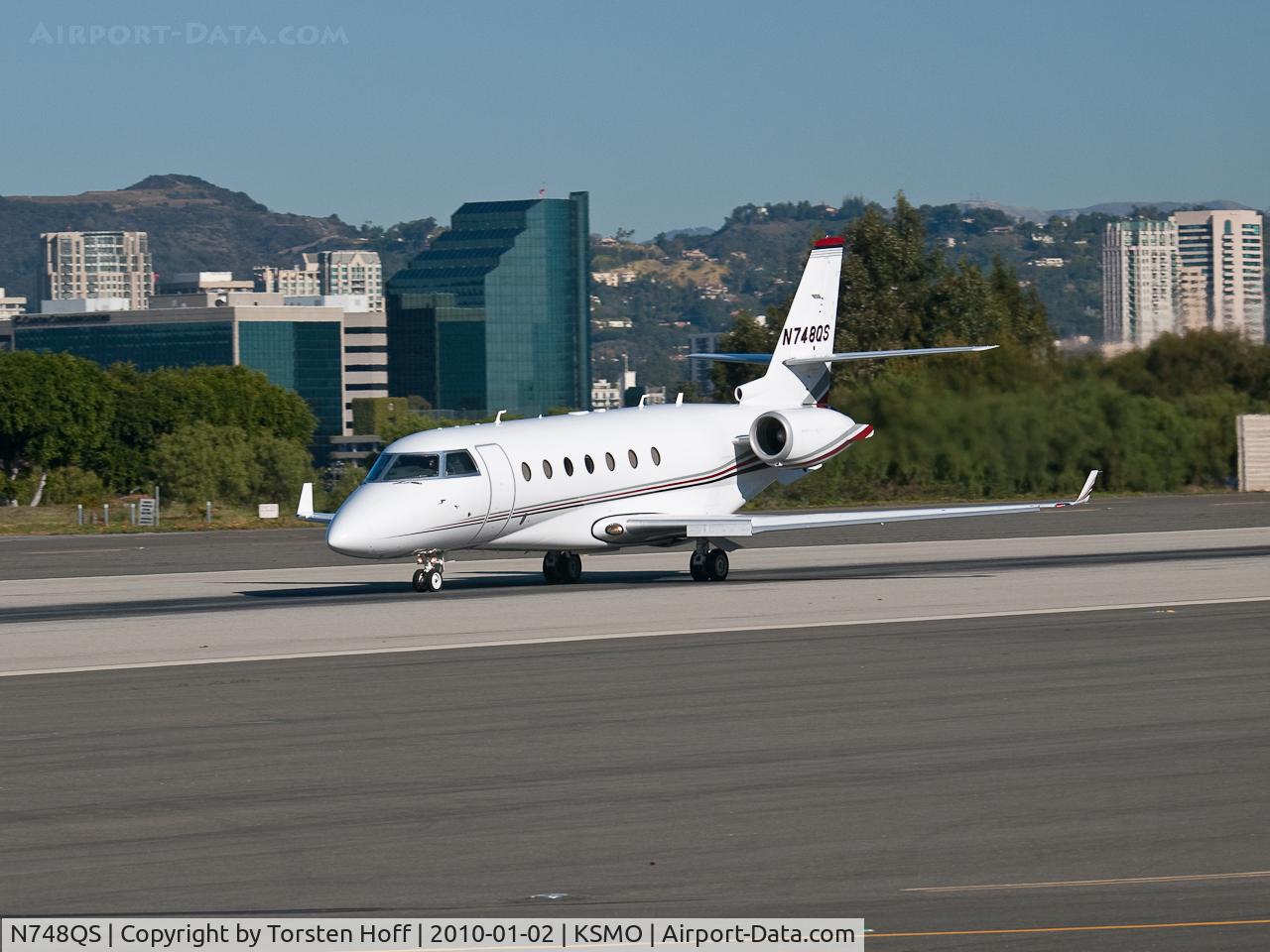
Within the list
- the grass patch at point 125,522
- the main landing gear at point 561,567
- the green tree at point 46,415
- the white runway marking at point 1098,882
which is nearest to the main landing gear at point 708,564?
the main landing gear at point 561,567

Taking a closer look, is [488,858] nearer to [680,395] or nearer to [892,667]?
[892,667]

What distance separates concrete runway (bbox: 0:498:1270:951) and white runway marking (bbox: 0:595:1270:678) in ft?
0.36

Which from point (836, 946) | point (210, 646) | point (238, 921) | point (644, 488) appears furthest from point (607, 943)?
point (644, 488)

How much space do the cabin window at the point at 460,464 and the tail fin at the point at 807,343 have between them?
25.0 ft

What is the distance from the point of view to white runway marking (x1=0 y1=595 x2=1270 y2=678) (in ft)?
70.9

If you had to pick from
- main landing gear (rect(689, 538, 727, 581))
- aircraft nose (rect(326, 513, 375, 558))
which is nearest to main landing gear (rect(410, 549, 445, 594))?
aircraft nose (rect(326, 513, 375, 558))

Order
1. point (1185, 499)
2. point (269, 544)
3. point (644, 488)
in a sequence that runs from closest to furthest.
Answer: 1. point (644, 488)
2. point (269, 544)
3. point (1185, 499)

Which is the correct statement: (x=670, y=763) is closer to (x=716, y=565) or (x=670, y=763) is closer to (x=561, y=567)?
(x=716, y=565)

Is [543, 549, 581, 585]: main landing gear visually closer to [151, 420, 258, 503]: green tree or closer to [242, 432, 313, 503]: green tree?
[151, 420, 258, 503]: green tree

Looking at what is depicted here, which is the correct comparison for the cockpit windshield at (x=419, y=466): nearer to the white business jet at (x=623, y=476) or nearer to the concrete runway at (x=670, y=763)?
the white business jet at (x=623, y=476)

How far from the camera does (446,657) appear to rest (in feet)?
71.4

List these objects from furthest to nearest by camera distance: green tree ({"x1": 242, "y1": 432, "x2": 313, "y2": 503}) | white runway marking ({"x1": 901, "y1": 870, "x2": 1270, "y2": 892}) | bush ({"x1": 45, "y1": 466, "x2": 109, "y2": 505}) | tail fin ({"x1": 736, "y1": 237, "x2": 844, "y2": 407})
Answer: bush ({"x1": 45, "y1": 466, "x2": 109, "y2": 505})
green tree ({"x1": 242, "y1": 432, "x2": 313, "y2": 503})
tail fin ({"x1": 736, "y1": 237, "x2": 844, "y2": 407})
white runway marking ({"x1": 901, "y1": 870, "x2": 1270, "y2": 892})

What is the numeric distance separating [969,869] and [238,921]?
426 cm

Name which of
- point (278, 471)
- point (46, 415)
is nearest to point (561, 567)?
point (278, 471)
